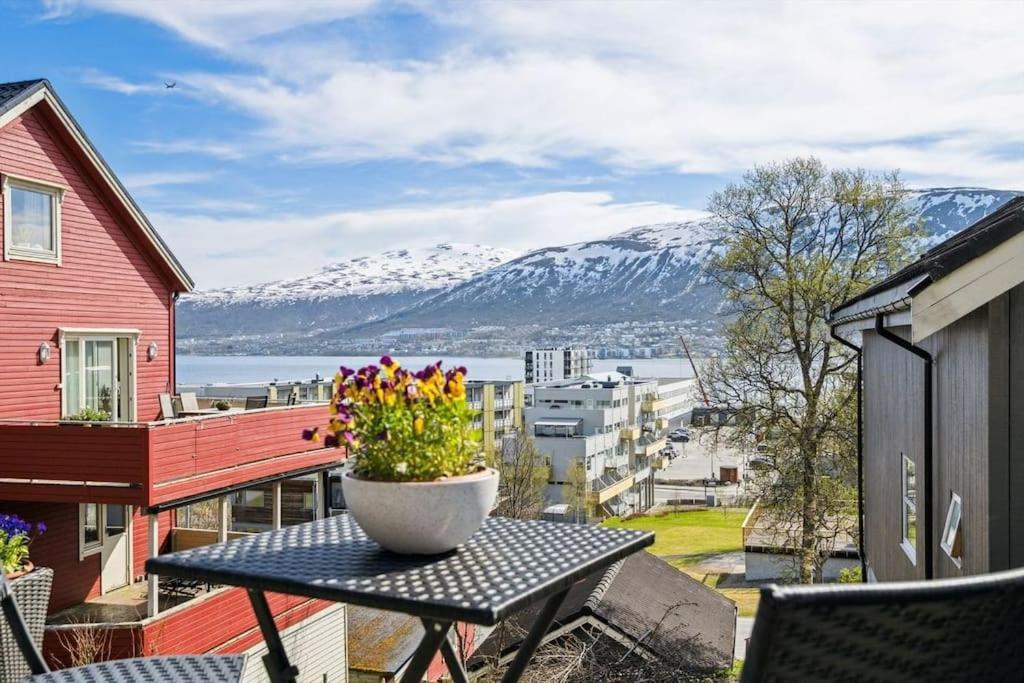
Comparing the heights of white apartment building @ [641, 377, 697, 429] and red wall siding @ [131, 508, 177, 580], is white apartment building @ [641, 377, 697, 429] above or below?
below

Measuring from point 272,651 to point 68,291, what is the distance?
1150cm

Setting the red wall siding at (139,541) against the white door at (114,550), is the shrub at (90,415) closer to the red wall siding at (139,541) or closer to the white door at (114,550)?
the white door at (114,550)

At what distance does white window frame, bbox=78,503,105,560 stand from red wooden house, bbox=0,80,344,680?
0.06 ft

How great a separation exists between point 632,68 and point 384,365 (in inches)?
1061

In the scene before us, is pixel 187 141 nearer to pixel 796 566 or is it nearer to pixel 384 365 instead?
pixel 796 566

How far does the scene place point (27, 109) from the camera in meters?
12.0

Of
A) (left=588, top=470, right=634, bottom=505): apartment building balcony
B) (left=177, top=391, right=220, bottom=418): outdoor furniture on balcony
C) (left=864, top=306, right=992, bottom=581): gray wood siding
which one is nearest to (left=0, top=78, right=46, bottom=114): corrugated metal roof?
(left=177, top=391, right=220, bottom=418): outdoor furniture on balcony

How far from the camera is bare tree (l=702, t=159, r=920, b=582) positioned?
20688mm

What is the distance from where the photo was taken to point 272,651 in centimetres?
267

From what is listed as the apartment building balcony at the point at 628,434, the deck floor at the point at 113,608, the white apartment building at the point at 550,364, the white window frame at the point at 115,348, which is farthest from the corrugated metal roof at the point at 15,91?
the white apartment building at the point at 550,364

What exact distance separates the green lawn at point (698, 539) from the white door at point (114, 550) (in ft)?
44.1

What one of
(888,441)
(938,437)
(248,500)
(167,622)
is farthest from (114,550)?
(938,437)

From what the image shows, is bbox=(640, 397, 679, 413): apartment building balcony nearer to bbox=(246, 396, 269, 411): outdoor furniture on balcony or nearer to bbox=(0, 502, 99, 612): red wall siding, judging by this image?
bbox=(246, 396, 269, 411): outdoor furniture on balcony

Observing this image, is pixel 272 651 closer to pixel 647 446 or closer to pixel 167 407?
pixel 167 407
